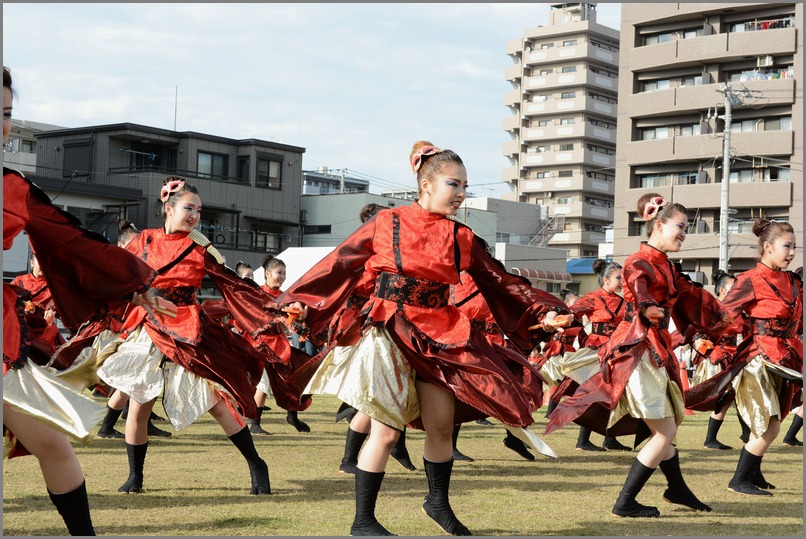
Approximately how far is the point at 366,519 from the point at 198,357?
2.05m

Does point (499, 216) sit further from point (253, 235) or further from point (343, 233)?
point (253, 235)

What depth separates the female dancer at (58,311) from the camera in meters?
3.73

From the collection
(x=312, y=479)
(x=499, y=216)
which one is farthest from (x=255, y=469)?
(x=499, y=216)

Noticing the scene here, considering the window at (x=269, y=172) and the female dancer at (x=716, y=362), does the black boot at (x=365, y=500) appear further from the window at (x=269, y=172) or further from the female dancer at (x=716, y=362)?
the window at (x=269, y=172)

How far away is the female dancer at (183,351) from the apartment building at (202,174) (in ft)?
95.3

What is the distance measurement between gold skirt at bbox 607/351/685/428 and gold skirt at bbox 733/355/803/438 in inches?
49.4

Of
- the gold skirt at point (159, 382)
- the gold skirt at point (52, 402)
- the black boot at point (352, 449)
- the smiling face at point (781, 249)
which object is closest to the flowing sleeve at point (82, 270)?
the gold skirt at point (52, 402)

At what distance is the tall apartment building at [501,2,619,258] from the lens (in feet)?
219

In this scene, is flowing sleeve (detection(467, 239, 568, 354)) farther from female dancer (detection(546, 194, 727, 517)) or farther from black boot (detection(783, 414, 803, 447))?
black boot (detection(783, 414, 803, 447))

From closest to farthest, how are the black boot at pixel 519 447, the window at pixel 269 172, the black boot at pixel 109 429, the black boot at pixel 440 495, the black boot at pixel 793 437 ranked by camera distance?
the black boot at pixel 440 495 → the black boot at pixel 519 447 → the black boot at pixel 109 429 → the black boot at pixel 793 437 → the window at pixel 269 172

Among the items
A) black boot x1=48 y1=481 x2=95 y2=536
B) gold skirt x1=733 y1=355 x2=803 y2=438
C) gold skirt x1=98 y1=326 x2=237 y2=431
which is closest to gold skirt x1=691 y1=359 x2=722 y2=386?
gold skirt x1=733 y1=355 x2=803 y2=438

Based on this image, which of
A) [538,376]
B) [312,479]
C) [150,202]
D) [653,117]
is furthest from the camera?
[653,117]

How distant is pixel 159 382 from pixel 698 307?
12.0 ft

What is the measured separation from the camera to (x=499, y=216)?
2354 inches
